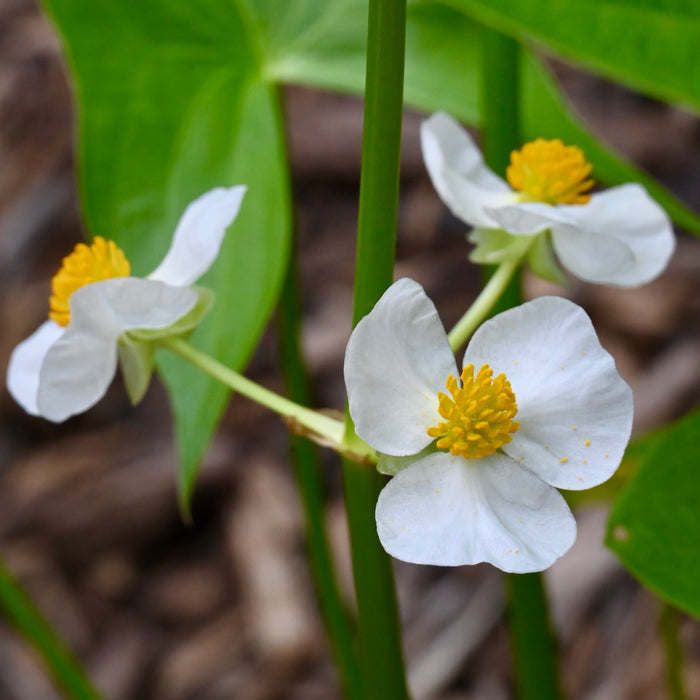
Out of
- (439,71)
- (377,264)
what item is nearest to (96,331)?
(377,264)

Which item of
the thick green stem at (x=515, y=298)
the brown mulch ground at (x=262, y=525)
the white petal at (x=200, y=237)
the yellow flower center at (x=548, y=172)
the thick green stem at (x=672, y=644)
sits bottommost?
the brown mulch ground at (x=262, y=525)

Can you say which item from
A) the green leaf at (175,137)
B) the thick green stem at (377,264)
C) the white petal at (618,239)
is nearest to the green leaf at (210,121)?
the green leaf at (175,137)

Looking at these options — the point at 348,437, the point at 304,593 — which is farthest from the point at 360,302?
the point at 304,593

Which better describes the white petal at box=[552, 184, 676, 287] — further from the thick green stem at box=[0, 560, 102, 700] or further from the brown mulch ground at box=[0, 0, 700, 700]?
the brown mulch ground at box=[0, 0, 700, 700]

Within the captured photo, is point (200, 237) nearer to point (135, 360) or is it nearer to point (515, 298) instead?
point (135, 360)

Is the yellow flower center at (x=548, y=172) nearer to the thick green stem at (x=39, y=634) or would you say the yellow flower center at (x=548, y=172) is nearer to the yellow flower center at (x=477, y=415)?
the yellow flower center at (x=477, y=415)

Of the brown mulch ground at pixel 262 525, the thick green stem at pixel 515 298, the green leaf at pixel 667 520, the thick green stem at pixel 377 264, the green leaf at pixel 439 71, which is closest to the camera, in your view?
the thick green stem at pixel 377 264

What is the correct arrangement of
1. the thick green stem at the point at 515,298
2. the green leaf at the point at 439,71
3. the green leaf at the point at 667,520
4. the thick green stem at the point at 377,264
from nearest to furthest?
the thick green stem at the point at 377,264
the green leaf at the point at 667,520
the thick green stem at the point at 515,298
the green leaf at the point at 439,71

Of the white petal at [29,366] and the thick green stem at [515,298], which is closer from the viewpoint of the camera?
the white petal at [29,366]
